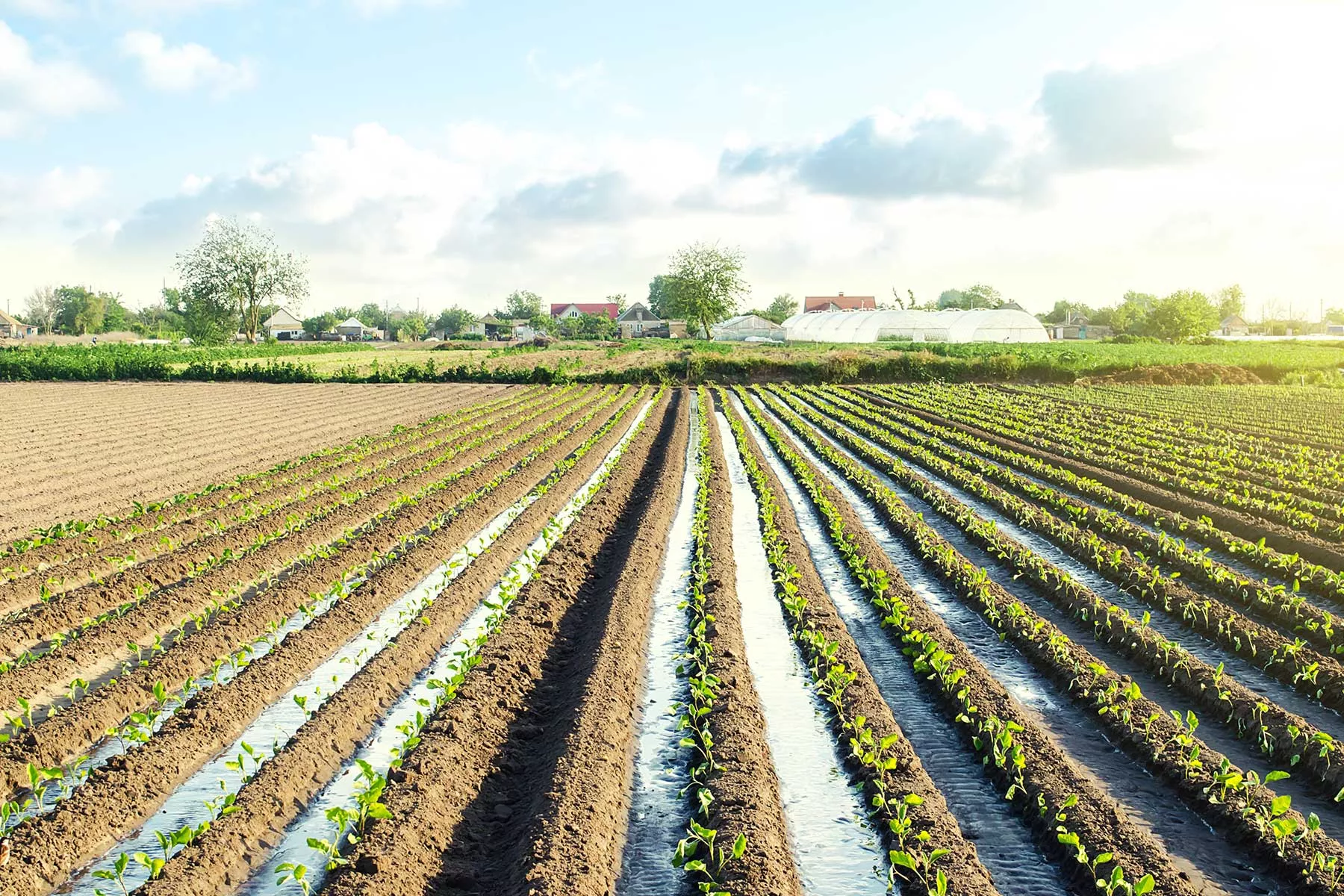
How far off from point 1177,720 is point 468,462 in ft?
44.0

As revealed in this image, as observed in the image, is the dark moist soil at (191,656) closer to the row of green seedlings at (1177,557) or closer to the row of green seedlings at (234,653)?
the row of green seedlings at (234,653)

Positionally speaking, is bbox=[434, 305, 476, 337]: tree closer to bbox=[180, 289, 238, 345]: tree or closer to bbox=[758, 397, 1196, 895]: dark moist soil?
bbox=[180, 289, 238, 345]: tree

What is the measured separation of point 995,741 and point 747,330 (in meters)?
84.4

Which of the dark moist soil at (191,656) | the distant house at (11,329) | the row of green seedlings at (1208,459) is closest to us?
the dark moist soil at (191,656)

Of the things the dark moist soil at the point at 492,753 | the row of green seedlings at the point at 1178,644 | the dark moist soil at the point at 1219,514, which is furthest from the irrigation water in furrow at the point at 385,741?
the dark moist soil at the point at 1219,514

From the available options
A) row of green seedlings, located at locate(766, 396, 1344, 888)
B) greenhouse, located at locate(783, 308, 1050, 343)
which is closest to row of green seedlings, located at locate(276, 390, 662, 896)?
row of green seedlings, located at locate(766, 396, 1344, 888)

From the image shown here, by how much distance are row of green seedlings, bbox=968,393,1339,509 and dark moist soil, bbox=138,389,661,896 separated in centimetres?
1210

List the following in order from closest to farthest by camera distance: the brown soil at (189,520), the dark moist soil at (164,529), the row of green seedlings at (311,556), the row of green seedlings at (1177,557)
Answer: the row of green seedlings at (311,556), the row of green seedlings at (1177,557), the brown soil at (189,520), the dark moist soil at (164,529)

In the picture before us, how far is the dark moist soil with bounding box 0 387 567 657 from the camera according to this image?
7.95 metres

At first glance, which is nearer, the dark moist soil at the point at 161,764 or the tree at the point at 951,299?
the dark moist soil at the point at 161,764

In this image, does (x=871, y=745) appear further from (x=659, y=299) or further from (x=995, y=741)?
(x=659, y=299)

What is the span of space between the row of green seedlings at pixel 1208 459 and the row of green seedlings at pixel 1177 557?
10.3 feet

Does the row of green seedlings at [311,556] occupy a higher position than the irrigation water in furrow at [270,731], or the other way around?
the row of green seedlings at [311,556]

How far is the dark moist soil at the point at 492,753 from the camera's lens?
15.3ft
